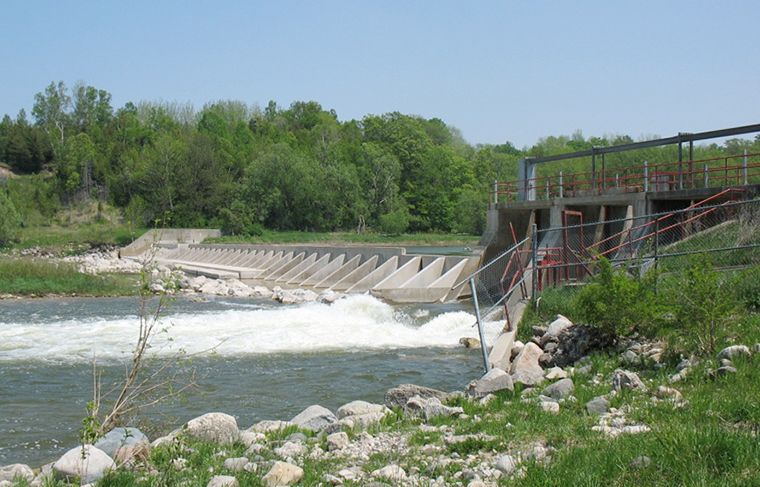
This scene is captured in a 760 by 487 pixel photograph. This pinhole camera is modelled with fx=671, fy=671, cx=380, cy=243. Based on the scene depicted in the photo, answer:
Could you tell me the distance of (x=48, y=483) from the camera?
18.7 ft

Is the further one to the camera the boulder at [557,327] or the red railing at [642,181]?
the red railing at [642,181]

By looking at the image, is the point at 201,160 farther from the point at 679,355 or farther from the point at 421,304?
the point at 679,355

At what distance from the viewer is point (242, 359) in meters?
15.0

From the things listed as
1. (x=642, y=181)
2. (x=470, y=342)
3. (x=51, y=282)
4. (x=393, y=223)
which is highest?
(x=642, y=181)

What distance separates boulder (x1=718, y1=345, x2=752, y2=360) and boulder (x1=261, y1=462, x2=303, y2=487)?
5.34 m

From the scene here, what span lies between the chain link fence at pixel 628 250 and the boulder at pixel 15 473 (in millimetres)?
6905

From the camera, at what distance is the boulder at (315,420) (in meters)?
8.06

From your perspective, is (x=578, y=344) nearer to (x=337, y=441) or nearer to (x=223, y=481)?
(x=337, y=441)

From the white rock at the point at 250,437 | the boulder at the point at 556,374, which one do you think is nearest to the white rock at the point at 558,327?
the boulder at the point at 556,374

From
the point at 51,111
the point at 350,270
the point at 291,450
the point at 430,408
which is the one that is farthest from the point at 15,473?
the point at 51,111

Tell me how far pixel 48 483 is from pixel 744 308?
32.2ft

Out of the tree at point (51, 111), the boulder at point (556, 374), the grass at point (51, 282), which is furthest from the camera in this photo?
the tree at point (51, 111)

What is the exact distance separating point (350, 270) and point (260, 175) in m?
50.3

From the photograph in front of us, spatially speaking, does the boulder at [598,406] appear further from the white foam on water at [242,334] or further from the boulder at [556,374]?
the white foam on water at [242,334]
